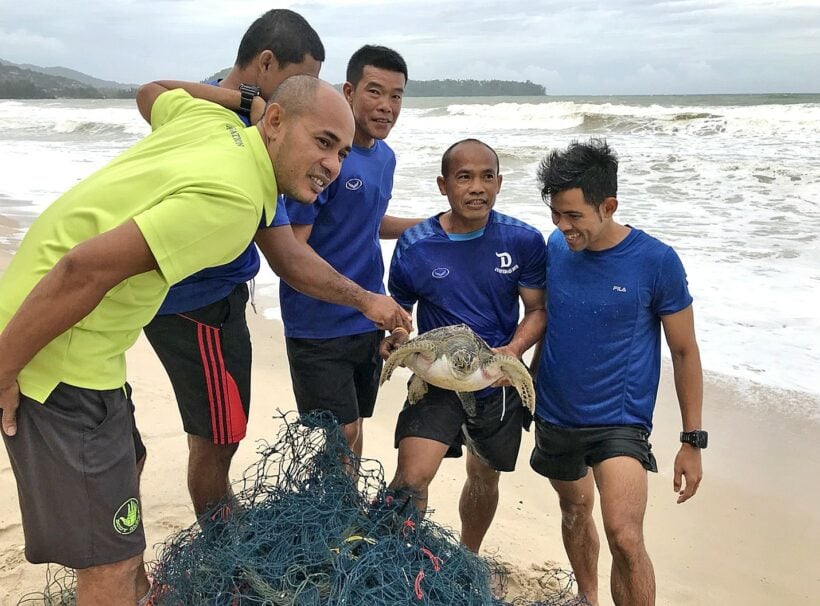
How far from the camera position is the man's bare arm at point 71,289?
1.65 metres

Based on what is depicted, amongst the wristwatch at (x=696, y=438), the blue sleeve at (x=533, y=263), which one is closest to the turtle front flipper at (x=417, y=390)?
the blue sleeve at (x=533, y=263)

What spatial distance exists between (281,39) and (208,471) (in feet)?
6.30

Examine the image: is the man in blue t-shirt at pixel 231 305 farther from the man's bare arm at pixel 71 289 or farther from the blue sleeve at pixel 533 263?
the man's bare arm at pixel 71 289

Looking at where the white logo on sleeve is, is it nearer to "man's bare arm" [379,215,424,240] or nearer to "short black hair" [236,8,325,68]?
"man's bare arm" [379,215,424,240]

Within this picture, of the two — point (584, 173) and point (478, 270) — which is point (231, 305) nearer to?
point (478, 270)

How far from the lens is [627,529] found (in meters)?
2.53

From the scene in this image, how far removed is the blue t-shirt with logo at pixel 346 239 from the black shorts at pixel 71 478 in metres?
1.21

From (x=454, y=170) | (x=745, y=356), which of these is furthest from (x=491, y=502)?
(x=745, y=356)

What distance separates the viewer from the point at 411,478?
2744 millimetres

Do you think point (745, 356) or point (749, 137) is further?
point (749, 137)

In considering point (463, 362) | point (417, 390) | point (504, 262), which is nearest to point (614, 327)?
point (504, 262)

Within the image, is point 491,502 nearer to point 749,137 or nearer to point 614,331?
point 614,331

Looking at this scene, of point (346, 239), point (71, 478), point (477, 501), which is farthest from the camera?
point (477, 501)

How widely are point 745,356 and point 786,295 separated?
1.76m
